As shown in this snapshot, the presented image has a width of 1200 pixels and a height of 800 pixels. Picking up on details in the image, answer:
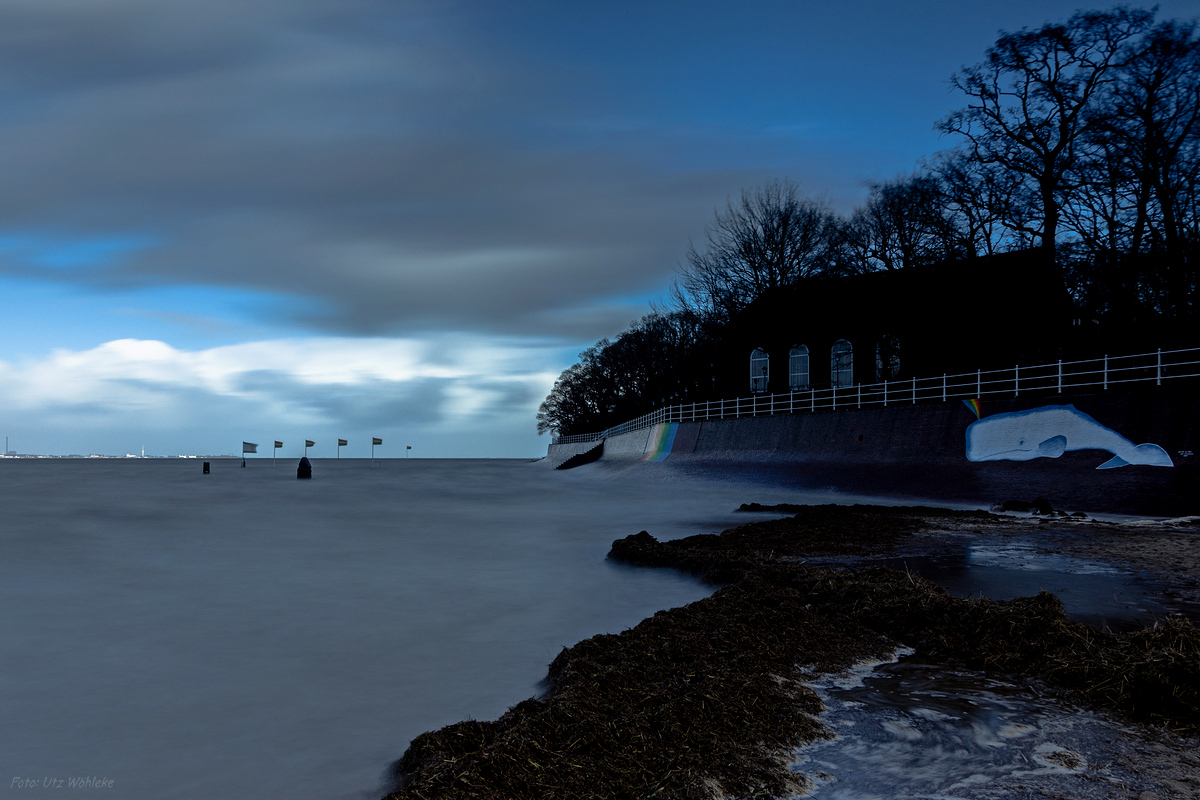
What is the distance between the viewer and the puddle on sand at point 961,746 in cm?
348

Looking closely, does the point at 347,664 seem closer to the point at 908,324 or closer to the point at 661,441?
the point at 908,324

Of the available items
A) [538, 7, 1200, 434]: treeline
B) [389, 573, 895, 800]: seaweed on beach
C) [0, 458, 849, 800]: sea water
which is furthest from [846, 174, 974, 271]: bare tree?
[389, 573, 895, 800]: seaweed on beach

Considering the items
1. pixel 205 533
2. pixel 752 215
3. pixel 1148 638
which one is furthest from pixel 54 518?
pixel 752 215

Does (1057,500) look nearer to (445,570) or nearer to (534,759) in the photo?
(445,570)

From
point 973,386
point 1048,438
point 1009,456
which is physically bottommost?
point 1009,456

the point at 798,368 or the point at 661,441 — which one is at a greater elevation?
the point at 798,368

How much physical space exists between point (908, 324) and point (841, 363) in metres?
4.10

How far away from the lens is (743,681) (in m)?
4.70

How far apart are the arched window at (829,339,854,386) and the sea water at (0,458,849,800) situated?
2022 cm

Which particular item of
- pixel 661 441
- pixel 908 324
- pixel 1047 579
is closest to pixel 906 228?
pixel 908 324

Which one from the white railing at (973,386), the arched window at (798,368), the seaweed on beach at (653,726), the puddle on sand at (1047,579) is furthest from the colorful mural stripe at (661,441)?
the seaweed on beach at (653,726)

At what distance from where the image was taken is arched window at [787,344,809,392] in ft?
124

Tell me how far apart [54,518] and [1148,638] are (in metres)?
26.6

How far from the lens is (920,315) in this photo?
107ft
